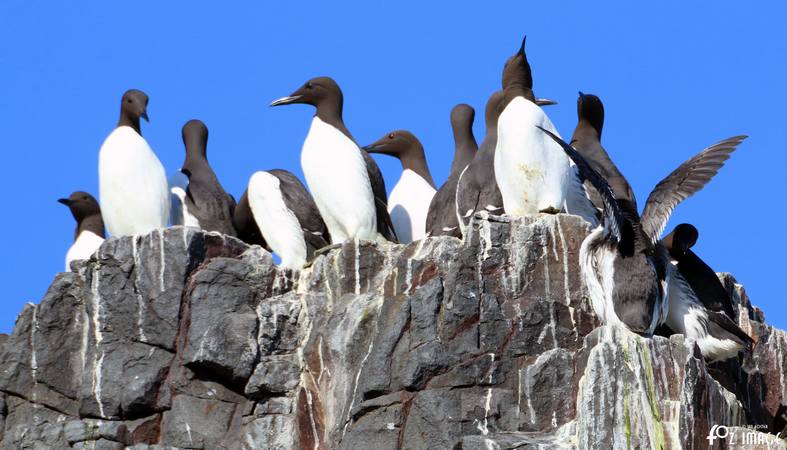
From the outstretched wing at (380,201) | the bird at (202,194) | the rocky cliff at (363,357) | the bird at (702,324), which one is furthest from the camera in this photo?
the bird at (202,194)

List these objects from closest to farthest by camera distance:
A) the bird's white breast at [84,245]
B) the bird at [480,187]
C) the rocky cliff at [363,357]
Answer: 1. the rocky cliff at [363,357]
2. the bird at [480,187]
3. the bird's white breast at [84,245]

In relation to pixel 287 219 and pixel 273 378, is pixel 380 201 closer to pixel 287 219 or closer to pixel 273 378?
pixel 287 219

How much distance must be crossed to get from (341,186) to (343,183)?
36 mm

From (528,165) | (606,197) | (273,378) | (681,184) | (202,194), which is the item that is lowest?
(273,378)

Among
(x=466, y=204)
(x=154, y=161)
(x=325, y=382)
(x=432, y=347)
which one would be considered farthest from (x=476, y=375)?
(x=154, y=161)

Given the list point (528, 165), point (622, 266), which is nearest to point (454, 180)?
point (528, 165)

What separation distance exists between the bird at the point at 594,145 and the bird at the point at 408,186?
2.20m

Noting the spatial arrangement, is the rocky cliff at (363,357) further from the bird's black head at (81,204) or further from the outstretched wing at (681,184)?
the bird's black head at (81,204)

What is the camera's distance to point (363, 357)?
1681 cm

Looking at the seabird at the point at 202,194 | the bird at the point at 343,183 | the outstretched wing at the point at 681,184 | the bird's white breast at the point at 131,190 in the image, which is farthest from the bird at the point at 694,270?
the bird's white breast at the point at 131,190

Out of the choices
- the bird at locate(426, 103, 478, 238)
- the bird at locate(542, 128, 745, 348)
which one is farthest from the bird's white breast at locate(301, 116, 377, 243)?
the bird at locate(542, 128, 745, 348)

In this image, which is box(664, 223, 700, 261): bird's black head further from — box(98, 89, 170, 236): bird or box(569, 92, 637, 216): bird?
box(98, 89, 170, 236): bird

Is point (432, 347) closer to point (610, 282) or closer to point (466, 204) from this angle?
point (610, 282)

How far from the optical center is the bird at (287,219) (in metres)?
19.2
